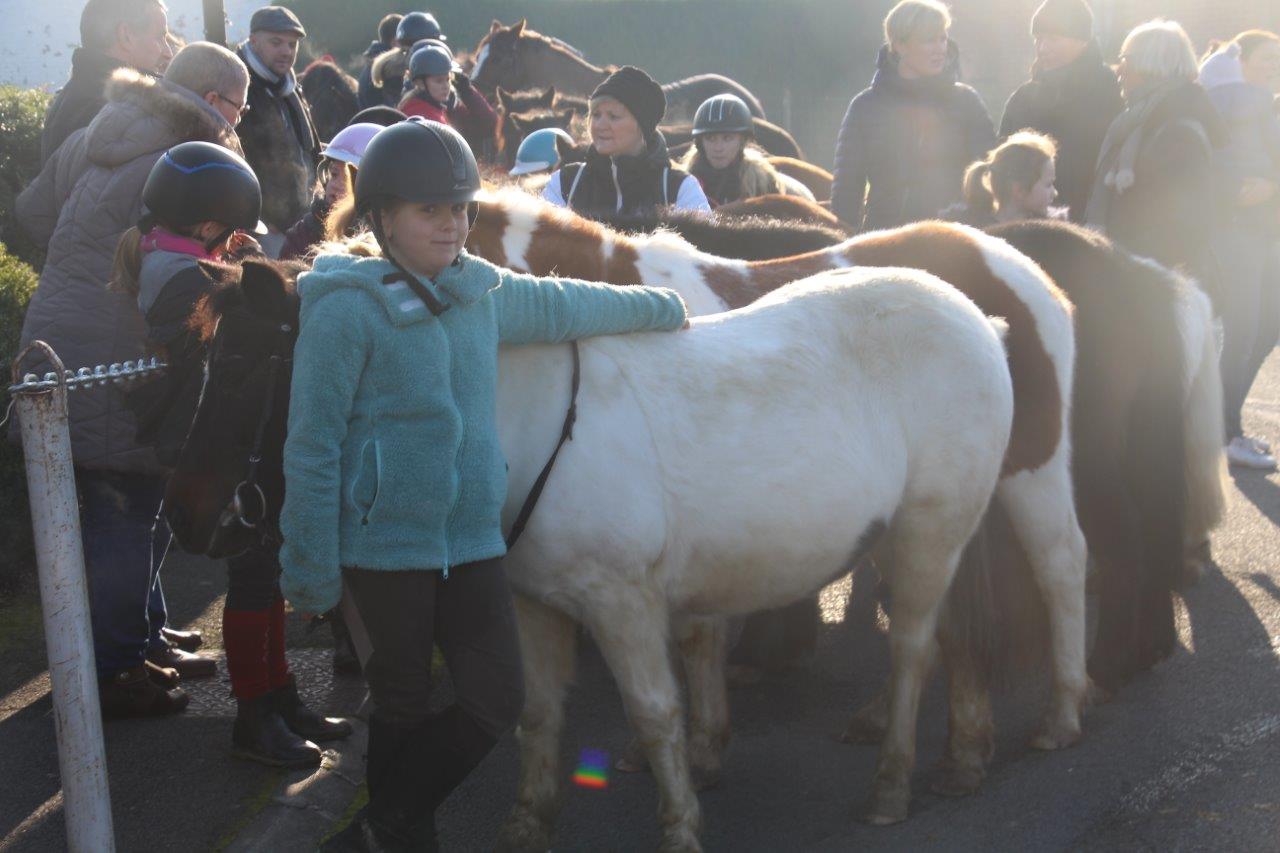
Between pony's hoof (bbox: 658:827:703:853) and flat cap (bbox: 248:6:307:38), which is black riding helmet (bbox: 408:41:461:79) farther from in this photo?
pony's hoof (bbox: 658:827:703:853)

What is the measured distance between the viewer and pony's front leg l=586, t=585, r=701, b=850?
3.48 metres

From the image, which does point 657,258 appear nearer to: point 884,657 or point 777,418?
point 777,418

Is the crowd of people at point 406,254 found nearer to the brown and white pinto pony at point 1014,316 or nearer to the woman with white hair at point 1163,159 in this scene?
the woman with white hair at point 1163,159

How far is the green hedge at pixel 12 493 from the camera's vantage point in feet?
19.0

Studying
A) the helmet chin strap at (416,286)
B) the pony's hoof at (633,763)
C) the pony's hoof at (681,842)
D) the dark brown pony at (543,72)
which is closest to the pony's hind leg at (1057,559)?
the pony's hoof at (633,763)

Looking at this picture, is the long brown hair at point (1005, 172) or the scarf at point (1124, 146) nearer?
the long brown hair at point (1005, 172)

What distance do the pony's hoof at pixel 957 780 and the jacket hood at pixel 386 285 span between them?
225 centimetres

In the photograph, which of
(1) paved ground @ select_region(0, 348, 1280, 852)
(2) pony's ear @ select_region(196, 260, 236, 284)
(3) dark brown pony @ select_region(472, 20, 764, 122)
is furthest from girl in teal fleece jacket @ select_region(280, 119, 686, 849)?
(3) dark brown pony @ select_region(472, 20, 764, 122)

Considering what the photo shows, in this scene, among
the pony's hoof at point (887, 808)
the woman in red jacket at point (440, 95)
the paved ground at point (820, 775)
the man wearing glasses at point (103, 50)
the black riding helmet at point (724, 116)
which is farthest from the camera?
the woman in red jacket at point (440, 95)

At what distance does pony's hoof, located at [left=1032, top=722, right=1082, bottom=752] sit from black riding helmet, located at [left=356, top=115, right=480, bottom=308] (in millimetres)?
2716

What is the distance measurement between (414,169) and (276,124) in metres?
4.53

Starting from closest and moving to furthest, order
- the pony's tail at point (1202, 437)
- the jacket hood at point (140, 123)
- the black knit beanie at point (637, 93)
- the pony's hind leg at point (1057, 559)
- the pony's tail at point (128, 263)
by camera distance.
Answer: the pony's tail at point (128, 263)
the pony's hind leg at point (1057, 559)
the jacket hood at point (140, 123)
the pony's tail at point (1202, 437)
the black knit beanie at point (637, 93)

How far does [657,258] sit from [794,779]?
6.26 feet

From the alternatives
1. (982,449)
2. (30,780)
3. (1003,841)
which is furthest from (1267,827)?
(30,780)
